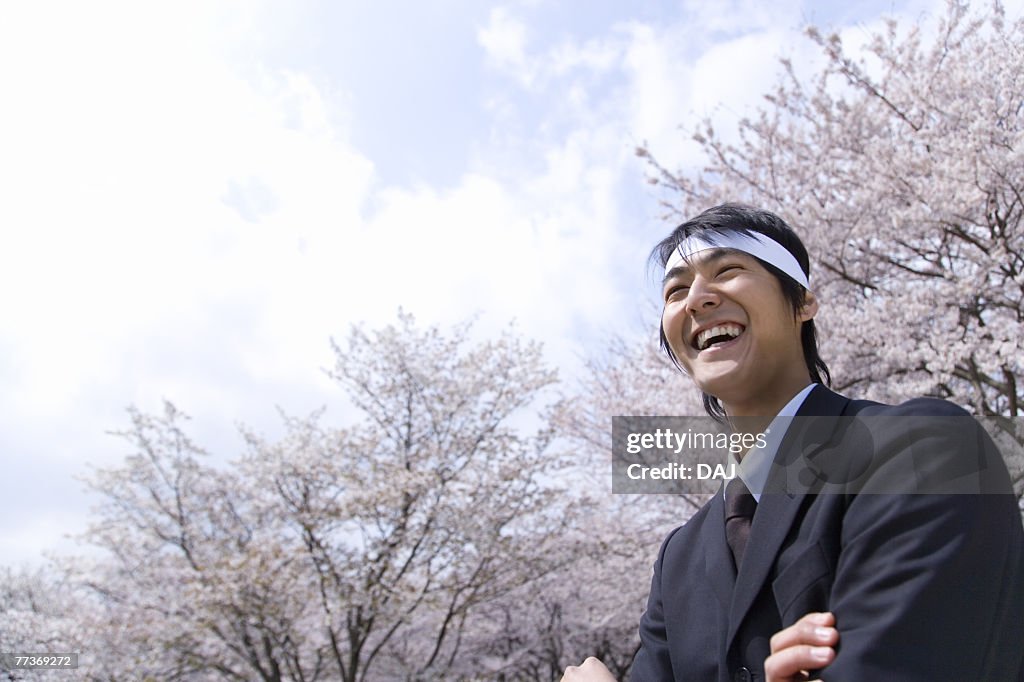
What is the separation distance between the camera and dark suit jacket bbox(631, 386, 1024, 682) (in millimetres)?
887

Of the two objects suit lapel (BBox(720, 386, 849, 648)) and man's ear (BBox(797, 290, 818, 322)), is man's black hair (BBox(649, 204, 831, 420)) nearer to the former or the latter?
man's ear (BBox(797, 290, 818, 322))

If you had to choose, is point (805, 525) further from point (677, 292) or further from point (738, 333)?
point (677, 292)

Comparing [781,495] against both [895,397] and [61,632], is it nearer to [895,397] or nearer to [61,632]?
[895,397]

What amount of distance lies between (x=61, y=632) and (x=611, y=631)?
1064 cm

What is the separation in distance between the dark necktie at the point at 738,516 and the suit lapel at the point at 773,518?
0.06 metres

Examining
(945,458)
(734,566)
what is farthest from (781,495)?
(945,458)

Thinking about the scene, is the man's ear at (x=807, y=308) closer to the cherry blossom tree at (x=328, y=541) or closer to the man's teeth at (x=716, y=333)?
the man's teeth at (x=716, y=333)

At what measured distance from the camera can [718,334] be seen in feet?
4.44

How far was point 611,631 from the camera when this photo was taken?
15.7 meters

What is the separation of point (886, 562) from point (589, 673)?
0.64 m

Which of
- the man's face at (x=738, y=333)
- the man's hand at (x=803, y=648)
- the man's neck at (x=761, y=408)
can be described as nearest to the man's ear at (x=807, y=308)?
the man's face at (x=738, y=333)

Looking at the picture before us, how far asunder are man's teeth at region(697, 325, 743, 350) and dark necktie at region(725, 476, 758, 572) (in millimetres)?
262

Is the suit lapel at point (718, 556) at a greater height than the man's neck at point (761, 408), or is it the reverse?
the man's neck at point (761, 408)

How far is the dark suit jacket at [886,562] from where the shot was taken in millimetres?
887
